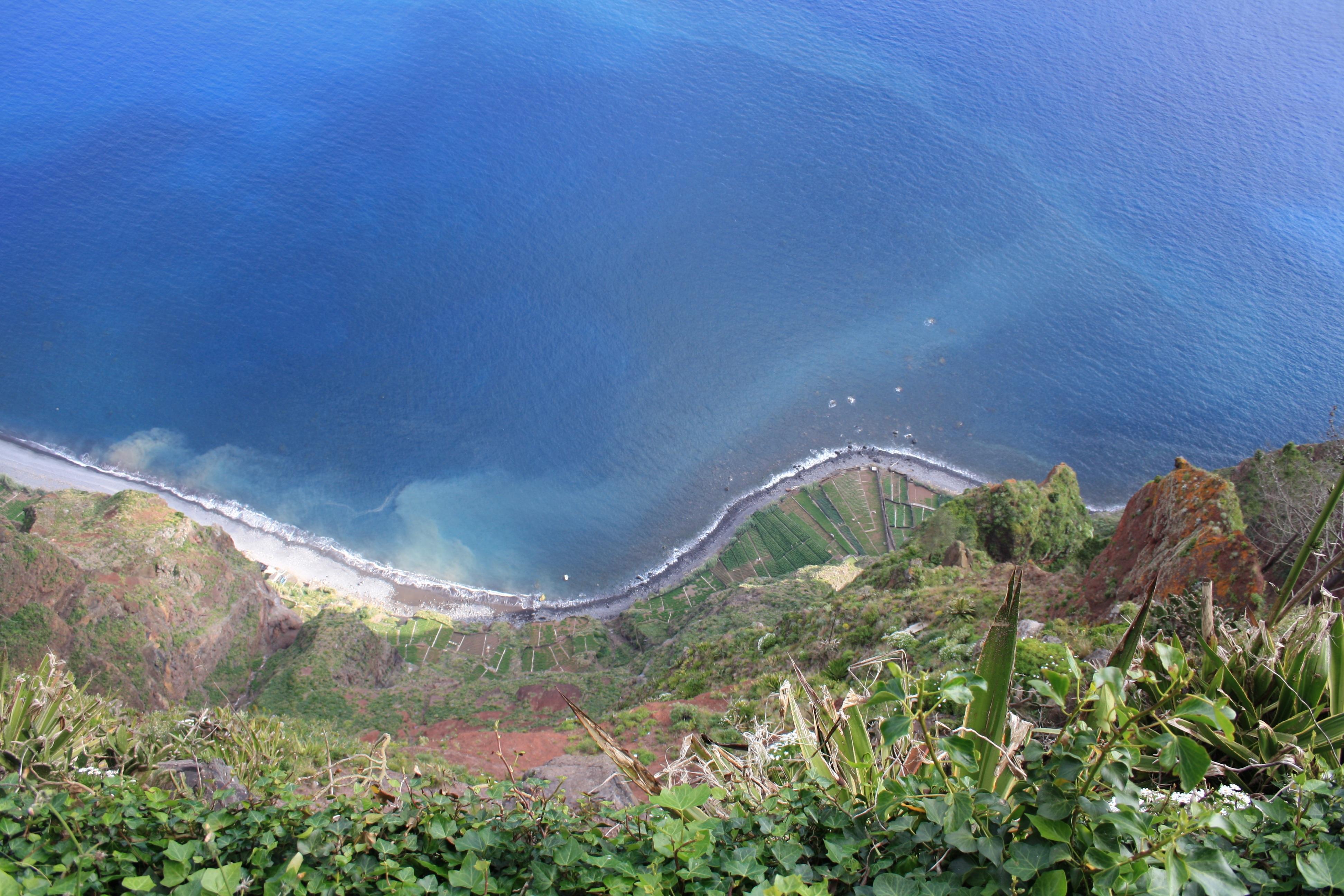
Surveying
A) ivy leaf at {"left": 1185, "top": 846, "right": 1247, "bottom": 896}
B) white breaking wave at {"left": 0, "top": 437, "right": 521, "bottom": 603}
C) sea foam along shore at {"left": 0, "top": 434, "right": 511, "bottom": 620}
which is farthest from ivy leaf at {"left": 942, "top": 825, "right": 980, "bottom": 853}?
white breaking wave at {"left": 0, "top": 437, "right": 521, "bottom": 603}

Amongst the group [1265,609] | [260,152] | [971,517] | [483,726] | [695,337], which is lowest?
[483,726]

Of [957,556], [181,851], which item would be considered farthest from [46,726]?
[957,556]

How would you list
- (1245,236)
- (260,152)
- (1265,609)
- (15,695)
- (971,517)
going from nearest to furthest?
(15,695), (1265,609), (971,517), (1245,236), (260,152)

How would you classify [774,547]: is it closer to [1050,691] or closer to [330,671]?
[330,671]

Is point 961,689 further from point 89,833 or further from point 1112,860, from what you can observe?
point 89,833

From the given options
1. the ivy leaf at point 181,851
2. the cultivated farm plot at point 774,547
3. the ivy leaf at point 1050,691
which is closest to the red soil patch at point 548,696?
the cultivated farm plot at point 774,547

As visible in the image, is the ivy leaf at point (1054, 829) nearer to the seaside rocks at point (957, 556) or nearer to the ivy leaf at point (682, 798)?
the ivy leaf at point (682, 798)

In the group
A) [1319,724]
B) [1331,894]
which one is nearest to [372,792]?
[1331,894]
